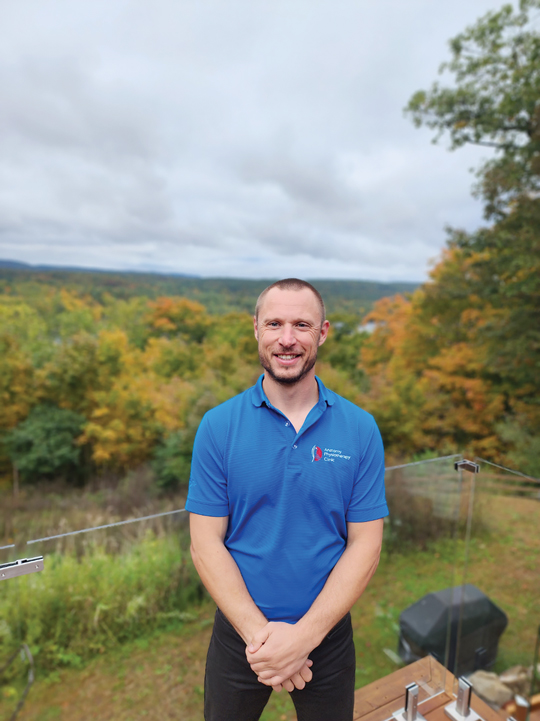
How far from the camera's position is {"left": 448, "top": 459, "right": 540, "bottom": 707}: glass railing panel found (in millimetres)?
2254

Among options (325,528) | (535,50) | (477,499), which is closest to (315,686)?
(325,528)

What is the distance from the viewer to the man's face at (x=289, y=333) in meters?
1.18

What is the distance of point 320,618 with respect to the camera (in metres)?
1.09

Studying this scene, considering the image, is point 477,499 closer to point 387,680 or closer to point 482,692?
point 387,680

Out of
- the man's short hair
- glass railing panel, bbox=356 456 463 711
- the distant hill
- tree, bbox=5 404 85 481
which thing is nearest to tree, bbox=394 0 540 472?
glass railing panel, bbox=356 456 463 711

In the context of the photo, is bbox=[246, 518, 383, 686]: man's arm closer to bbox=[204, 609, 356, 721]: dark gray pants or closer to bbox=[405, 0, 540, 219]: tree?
bbox=[204, 609, 356, 721]: dark gray pants

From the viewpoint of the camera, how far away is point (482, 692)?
2299mm

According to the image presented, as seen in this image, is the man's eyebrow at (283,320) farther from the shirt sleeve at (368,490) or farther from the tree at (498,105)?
the tree at (498,105)

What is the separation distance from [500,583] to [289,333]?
7.98ft

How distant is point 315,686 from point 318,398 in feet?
2.53

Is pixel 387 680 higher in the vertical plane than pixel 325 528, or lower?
lower

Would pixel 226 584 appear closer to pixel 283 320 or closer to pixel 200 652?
pixel 283 320

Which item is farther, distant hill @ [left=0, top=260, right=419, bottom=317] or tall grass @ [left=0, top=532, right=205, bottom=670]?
distant hill @ [left=0, top=260, right=419, bottom=317]

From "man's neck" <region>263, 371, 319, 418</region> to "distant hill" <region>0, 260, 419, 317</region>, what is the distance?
112 ft
